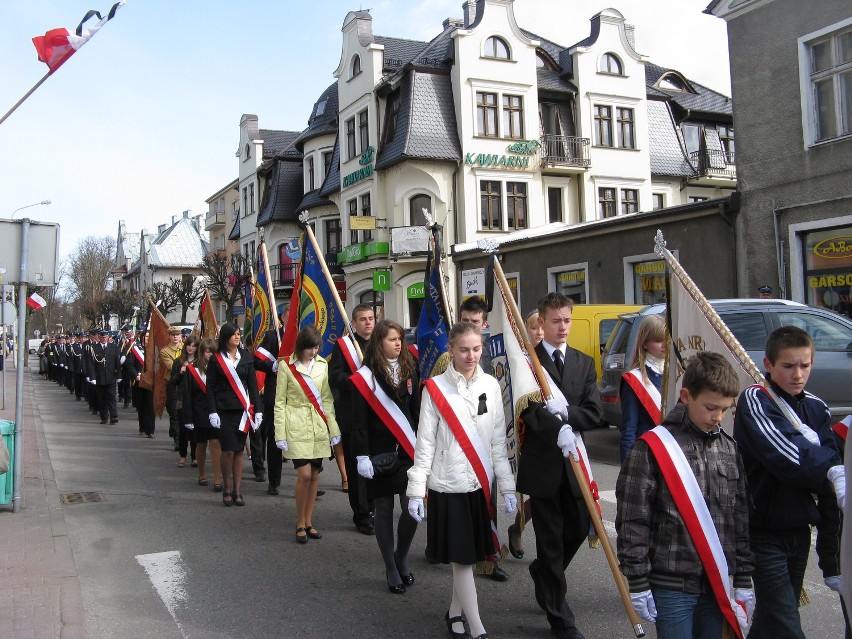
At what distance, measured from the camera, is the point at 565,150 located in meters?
31.8

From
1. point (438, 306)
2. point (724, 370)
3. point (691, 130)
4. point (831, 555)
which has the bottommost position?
point (831, 555)

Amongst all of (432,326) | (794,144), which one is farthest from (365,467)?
(794,144)

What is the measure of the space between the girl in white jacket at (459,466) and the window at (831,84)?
13132mm

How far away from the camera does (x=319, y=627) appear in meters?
4.70

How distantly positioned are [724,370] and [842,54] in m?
14.3

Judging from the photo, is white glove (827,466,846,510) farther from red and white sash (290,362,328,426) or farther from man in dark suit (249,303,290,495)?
man in dark suit (249,303,290,495)

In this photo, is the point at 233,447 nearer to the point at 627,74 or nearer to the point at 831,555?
the point at 831,555

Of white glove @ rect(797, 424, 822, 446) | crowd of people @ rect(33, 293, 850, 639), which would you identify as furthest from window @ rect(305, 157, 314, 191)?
white glove @ rect(797, 424, 822, 446)

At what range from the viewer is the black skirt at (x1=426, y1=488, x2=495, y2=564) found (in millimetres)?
4316

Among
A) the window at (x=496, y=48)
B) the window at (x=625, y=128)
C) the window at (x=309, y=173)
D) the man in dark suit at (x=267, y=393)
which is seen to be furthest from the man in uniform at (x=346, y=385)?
the window at (x=309, y=173)

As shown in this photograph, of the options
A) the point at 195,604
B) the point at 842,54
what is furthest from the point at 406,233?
the point at 195,604

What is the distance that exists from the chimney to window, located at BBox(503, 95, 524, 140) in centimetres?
412

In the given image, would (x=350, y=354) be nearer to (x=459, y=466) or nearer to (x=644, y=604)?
(x=459, y=466)

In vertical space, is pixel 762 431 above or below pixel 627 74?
below
